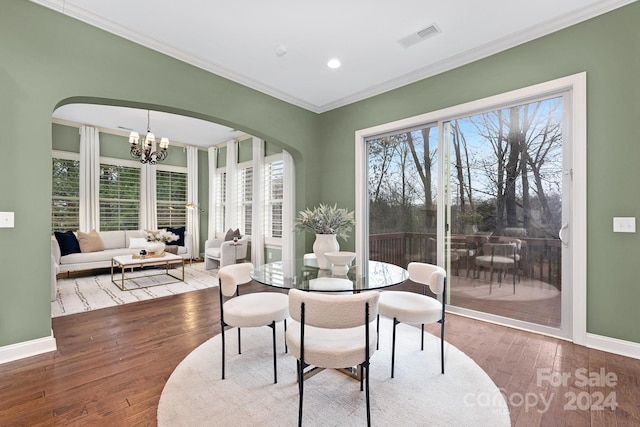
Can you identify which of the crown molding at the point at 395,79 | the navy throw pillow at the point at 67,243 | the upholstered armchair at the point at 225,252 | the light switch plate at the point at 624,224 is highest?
the crown molding at the point at 395,79

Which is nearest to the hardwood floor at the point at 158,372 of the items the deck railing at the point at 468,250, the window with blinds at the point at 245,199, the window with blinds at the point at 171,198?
the deck railing at the point at 468,250

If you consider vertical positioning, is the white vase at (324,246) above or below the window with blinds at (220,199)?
below

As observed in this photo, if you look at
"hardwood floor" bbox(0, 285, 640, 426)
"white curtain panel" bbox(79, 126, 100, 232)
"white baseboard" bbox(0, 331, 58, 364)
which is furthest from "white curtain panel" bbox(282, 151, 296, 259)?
"white curtain panel" bbox(79, 126, 100, 232)

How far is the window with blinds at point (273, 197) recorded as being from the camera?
18.5 ft

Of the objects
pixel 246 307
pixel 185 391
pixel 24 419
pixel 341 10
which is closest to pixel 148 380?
pixel 185 391

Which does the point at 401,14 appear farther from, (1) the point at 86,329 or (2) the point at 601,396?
(1) the point at 86,329

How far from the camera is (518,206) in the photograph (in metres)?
3.00

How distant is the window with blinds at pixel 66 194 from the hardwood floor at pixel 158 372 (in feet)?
12.2

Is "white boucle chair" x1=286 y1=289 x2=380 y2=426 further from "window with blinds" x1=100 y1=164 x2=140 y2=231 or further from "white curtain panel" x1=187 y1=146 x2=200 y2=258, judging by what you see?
"white curtain panel" x1=187 y1=146 x2=200 y2=258

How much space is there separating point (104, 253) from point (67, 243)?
0.62 metres

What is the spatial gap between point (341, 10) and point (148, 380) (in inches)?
133

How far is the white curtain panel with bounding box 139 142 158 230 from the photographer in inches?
277

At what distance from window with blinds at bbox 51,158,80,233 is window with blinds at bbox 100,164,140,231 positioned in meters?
0.45

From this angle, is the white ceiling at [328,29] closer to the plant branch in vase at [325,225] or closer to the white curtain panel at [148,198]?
the plant branch in vase at [325,225]
